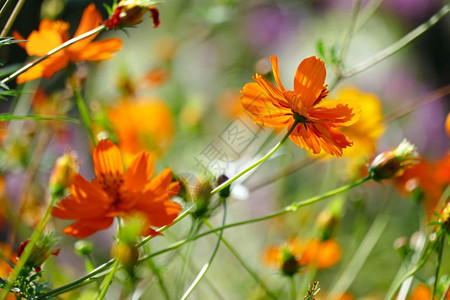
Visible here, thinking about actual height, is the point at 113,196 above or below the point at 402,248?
above

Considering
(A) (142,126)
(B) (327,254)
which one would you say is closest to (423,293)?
(B) (327,254)

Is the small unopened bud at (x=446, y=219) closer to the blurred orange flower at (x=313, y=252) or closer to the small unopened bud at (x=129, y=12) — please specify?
the blurred orange flower at (x=313, y=252)

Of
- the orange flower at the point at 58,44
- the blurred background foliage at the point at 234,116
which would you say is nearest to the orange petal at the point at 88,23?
the orange flower at the point at 58,44

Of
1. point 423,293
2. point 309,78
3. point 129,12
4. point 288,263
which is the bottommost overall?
point 423,293

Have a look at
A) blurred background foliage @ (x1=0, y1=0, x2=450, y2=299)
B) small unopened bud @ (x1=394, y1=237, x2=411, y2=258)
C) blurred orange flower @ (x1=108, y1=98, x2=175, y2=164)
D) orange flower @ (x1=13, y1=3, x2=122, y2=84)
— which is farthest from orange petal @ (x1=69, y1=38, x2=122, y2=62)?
small unopened bud @ (x1=394, y1=237, x2=411, y2=258)

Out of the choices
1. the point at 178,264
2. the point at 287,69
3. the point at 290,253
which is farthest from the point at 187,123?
the point at 287,69

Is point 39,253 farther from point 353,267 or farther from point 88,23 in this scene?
point 353,267

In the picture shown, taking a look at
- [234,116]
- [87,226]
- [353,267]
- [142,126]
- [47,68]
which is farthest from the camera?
[234,116]
